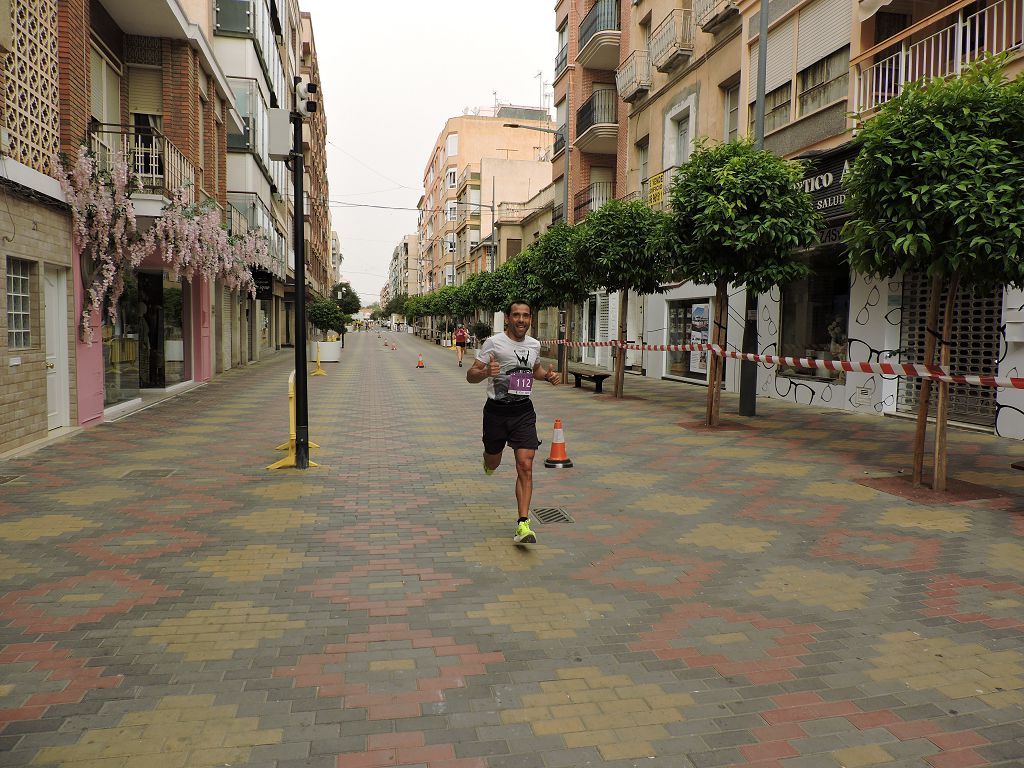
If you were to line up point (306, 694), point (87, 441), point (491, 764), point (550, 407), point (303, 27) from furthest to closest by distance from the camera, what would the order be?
point (303, 27)
point (550, 407)
point (87, 441)
point (306, 694)
point (491, 764)

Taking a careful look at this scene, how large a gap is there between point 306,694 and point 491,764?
38.5 inches

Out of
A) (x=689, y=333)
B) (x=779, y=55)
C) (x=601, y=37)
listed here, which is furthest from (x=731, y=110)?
(x=601, y=37)

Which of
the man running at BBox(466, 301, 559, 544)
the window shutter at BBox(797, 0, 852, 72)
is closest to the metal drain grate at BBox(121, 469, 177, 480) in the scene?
the man running at BBox(466, 301, 559, 544)

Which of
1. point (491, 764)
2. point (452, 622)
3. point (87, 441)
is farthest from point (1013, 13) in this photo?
point (87, 441)

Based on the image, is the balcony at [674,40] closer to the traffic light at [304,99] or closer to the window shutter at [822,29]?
the window shutter at [822,29]

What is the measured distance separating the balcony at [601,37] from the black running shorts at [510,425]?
23.6m

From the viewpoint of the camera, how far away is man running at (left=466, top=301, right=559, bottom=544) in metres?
5.63

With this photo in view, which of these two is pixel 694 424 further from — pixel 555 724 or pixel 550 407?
pixel 555 724

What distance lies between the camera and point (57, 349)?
1034cm

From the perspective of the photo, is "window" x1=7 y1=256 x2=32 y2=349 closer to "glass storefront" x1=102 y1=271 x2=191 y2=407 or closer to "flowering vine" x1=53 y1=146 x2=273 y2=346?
"flowering vine" x1=53 y1=146 x2=273 y2=346

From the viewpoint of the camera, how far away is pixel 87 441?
9.88 meters

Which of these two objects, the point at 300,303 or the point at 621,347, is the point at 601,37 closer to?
the point at 621,347

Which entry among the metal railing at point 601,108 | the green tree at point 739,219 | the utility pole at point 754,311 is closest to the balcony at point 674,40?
the metal railing at point 601,108

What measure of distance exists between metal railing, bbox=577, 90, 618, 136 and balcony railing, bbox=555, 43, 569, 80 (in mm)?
4546
